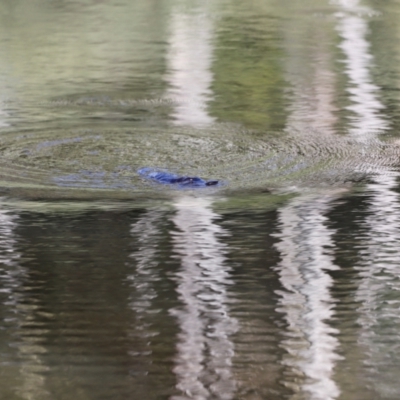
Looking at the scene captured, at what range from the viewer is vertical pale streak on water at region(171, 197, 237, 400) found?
2.64 m

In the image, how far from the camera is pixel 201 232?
3.88 metres

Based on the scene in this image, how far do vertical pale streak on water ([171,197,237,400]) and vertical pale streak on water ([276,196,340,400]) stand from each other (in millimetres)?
191

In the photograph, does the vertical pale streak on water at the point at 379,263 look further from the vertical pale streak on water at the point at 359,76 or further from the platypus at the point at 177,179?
the platypus at the point at 177,179

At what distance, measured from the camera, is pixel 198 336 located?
116 inches

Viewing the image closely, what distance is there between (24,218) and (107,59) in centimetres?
474

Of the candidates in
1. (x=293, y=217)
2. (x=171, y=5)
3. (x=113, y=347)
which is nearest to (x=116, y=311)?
(x=113, y=347)

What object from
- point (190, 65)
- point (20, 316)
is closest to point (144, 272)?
point (20, 316)

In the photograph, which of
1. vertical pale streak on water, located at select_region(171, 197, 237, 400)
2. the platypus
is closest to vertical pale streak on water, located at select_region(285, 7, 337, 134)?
the platypus

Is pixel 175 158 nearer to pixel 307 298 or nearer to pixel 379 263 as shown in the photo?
pixel 379 263

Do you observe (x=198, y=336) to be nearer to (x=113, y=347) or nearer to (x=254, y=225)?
(x=113, y=347)

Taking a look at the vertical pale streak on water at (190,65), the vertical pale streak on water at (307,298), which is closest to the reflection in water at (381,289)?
the vertical pale streak on water at (307,298)

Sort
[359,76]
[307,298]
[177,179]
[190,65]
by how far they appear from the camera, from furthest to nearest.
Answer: [190,65] < [359,76] < [177,179] < [307,298]

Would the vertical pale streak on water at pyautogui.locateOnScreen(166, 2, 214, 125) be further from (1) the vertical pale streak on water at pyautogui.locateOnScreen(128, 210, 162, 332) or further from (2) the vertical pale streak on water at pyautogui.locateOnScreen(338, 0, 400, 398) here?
(1) the vertical pale streak on water at pyautogui.locateOnScreen(128, 210, 162, 332)

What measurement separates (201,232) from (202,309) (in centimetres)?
77
